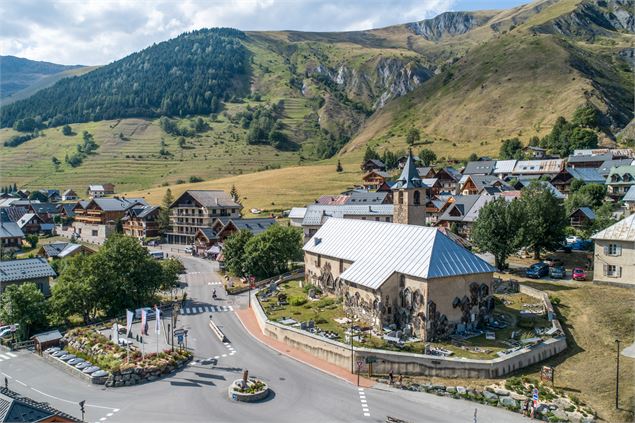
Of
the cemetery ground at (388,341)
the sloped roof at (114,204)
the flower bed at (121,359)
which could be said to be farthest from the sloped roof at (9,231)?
the cemetery ground at (388,341)

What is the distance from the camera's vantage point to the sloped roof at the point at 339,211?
3981 inches

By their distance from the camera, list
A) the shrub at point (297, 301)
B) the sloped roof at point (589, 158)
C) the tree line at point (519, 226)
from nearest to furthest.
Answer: the shrub at point (297, 301)
the tree line at point (519, 226)
the sloped roof at point (589, 158)

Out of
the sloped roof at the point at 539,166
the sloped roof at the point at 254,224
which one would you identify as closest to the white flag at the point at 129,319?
the sloped roof at the point at 254,224

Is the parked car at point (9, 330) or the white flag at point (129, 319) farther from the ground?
the white flag at point (129, 319)

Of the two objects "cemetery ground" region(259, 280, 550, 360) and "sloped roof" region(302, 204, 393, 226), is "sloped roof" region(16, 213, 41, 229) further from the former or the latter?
"cemetery ground" region(259, 280, 550, 360)

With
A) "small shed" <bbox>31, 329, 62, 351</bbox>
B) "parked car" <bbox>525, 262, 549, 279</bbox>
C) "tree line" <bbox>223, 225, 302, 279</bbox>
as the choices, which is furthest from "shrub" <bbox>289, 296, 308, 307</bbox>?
"parked car" <bbox>525, 262, 549, 279</bbox>

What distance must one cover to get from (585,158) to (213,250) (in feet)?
342

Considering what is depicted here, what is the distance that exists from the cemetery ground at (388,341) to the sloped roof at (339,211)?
30555 mm

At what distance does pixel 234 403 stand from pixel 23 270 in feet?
165

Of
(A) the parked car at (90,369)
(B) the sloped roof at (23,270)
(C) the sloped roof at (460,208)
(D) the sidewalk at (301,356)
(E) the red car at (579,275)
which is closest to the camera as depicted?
(D) the sidewalk at (301,356)

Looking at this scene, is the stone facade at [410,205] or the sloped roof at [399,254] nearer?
the sloped roof at [399,254]

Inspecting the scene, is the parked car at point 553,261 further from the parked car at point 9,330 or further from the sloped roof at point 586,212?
the parked car at point 9,330

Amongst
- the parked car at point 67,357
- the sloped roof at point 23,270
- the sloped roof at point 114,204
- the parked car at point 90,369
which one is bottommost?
the parked car at point 67,357

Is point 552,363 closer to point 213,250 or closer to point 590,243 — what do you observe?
point 590,243
